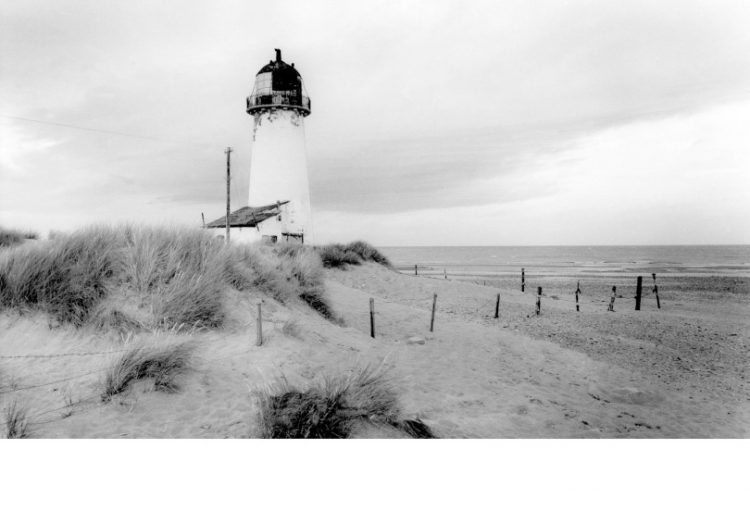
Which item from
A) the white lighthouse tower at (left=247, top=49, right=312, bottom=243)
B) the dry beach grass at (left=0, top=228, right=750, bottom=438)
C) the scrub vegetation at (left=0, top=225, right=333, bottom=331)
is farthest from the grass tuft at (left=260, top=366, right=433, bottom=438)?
the white lighthouse tower at (left=247, top=49, right=312, bottom=243)

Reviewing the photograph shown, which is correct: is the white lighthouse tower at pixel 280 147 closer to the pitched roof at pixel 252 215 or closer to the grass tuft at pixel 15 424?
the pitched roof at pixel 252 215

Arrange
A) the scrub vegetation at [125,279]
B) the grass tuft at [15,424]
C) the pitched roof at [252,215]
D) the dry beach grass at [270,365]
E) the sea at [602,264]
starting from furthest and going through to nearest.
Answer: the sea at [602,264]
the pitched roof at [252,215]
the scrub vegetation at [125,279]
the dry beach grass at [270,365]
the grass tuft at [15,424]

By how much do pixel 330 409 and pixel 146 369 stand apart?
4.47 feet

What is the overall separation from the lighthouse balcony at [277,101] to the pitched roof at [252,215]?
9.59 feet

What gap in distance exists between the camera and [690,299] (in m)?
16.0

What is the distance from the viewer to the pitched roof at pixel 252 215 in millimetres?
14805

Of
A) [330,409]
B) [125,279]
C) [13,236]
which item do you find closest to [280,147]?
[13,236]

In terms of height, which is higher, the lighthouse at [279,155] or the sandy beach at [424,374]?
the lighthouse at [279,155]

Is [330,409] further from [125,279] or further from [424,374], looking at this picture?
[125,279]

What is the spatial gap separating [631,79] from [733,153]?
1.15 m

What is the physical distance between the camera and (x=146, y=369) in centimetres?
337

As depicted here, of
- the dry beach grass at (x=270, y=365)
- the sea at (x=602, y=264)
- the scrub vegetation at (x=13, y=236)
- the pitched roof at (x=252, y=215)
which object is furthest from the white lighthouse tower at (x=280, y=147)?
the sea at (x=602, y=264)

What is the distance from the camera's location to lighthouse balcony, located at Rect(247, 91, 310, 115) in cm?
1461

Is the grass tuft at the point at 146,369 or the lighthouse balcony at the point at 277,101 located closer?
the grass tuft at the point at 146,369
